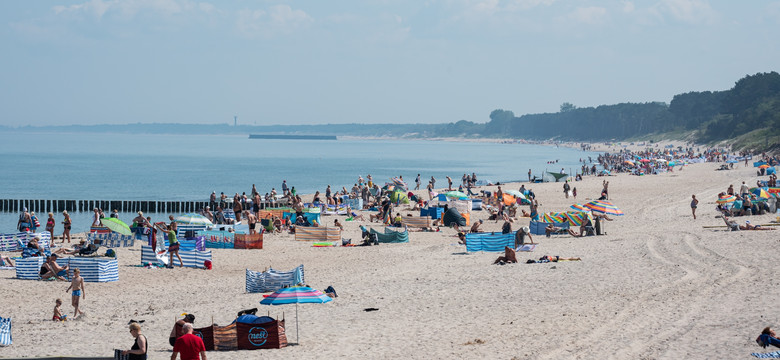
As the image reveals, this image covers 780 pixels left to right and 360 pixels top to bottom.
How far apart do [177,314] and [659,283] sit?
29.4ft

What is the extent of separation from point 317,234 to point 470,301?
10.7 meters

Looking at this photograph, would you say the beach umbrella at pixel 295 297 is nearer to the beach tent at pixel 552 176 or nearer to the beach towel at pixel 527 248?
the beach towel at pixel 527 248

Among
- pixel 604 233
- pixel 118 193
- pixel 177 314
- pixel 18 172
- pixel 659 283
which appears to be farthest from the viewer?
pixel 18 172

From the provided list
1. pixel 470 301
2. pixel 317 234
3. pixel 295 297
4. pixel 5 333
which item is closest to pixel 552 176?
pixel 317 234

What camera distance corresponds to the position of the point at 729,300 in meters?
12.2

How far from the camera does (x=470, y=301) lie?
1355 centimetres

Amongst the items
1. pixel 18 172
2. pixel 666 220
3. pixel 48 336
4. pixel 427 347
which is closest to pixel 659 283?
pixel 427 347

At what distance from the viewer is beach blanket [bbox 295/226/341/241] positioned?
77.1 feet

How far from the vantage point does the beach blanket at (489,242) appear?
19.9m

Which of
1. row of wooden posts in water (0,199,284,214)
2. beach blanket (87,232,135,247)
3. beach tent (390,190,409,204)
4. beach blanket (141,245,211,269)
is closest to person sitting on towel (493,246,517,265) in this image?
beach blanket (141,245,211,269)

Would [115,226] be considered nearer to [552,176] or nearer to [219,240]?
[219,240]

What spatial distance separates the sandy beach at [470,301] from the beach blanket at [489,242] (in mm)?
547

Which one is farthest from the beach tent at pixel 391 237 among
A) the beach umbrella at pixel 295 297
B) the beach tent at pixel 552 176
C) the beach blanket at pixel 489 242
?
the beach tent at pixel 552 176

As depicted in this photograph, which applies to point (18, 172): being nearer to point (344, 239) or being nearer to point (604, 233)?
point (344, 239)
